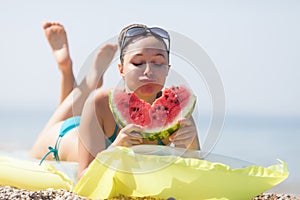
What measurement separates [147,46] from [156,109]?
1.38ft

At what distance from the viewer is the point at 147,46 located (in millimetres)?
3979

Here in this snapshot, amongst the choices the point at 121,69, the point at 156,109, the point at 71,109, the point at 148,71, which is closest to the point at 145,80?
the point at 148,71

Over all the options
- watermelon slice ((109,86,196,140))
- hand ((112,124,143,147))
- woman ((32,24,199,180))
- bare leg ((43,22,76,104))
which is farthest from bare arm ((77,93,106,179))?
bare leg ((43,22,76,104))

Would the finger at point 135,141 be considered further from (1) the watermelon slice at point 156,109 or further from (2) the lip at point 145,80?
(2) the lip at point 145,80

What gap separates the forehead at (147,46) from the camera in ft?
13.0

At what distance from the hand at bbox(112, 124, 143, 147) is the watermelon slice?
3.5 inches

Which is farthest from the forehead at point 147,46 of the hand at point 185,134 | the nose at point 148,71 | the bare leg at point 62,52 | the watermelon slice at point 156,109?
the bare leg at point 62,52

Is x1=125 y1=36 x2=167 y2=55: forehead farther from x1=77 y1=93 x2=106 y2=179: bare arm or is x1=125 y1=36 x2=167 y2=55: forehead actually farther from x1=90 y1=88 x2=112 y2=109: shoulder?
x1=77 y1=93 x2=106 y2=179: bare arm

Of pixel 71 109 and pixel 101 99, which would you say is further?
pixel 71 109

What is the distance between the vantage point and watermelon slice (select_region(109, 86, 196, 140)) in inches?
155

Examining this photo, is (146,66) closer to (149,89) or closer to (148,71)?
(148,71)

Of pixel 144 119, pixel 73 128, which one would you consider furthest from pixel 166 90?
pixel 73 128

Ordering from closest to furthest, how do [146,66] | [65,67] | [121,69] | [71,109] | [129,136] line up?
[129,136] → [146,66] → [121,69] → [71,109] → [65,67]

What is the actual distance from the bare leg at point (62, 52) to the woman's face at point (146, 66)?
2.34 metres
